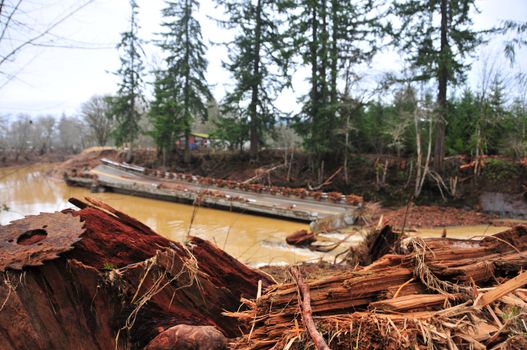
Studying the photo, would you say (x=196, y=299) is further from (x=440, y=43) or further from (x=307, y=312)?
(x=440, y=43)

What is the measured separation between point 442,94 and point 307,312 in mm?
17728

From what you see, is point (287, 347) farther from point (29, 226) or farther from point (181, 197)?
point (181, 197)

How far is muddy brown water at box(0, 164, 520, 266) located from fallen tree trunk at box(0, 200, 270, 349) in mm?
2845

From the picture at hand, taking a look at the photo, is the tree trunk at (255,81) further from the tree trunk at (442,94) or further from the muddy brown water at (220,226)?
the tree trunk at (442,94)

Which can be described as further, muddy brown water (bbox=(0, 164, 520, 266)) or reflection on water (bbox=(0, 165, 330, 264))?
reflection on water (bbox=(0, 165, 330, 264))

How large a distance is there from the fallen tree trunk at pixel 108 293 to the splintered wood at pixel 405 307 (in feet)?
1.42

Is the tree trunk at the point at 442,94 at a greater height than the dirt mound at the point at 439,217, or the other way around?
the tree trunk at the point at 442,94

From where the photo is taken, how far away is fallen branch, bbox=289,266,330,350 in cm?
166

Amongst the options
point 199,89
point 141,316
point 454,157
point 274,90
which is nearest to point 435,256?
point 141,316

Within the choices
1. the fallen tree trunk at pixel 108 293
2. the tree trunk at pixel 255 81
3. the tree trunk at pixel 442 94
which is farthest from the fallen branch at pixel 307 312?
the tree trunk at pixel 255 81

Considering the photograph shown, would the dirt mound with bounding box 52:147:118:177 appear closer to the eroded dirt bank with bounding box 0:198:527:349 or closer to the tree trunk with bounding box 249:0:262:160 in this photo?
the tree trunk with bounding box 249:0:262:160

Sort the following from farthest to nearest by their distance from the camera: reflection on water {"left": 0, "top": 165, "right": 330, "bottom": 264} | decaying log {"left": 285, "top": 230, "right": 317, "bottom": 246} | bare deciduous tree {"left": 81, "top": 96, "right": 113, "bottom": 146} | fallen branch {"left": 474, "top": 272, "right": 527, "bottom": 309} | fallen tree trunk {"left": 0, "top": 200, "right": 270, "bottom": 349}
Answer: bare deciduous tree {"left": 81, "top": 96, "right": 113, "bottom": 146}, decaying log {"left": 285, "top": 230, "right": 317, "bottom": 246}, reflection on water {"left": 0, "top": 165, "right": 330, "bottom": 264}, fallen branch {"left": 474, "top": 272, "right": 527, "bottom": 309}, fallen tree trunk {"left": 0, "top": 200, "right": 270, "bottom": 349}

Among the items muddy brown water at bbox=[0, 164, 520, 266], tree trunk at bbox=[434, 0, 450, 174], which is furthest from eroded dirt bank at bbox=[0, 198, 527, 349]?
tree trunk at bbox=[434, 0, 450, 174]

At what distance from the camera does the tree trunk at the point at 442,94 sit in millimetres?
15562
